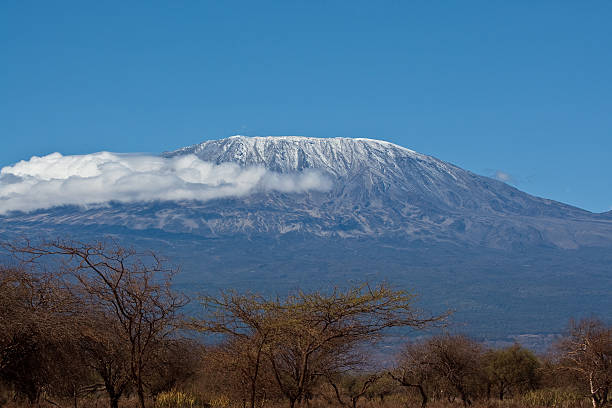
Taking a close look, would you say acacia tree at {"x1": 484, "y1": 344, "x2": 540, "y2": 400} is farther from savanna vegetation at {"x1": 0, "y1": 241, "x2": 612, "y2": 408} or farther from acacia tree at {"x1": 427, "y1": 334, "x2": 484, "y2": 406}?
savanna vegetation at {"x1": 0, "y1": 241, "x2": 612, "y2": 408}

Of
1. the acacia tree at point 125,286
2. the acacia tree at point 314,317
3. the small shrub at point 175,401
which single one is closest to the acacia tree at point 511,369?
the small shrub at point 175,401

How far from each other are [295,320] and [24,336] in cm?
639

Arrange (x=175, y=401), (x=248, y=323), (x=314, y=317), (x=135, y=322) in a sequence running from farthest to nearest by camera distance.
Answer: (x=175, y=401)
(x=248, y=323)
(x=314, y=317)
(x=135, y=322)

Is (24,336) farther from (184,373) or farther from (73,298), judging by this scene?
(184,373)

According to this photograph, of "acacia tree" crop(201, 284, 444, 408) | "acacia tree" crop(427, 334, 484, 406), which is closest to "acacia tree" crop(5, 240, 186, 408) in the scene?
"acacia tree" crop(201, 284, 444, 408)

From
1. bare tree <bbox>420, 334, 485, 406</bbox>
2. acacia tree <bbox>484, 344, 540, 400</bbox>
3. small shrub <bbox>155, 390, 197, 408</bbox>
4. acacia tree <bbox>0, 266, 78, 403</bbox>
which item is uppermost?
acacia tree <bbox>0, 266, 78, 403</bbox>

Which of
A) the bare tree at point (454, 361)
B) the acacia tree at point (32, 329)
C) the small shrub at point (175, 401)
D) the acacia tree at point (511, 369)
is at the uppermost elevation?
the acacia tree at point (32, 329)

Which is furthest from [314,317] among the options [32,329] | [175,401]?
[175,401]

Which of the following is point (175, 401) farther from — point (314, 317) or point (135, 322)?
point (314, 317)

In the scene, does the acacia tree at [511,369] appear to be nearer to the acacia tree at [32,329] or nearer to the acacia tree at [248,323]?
the acacia tree at [248,323]

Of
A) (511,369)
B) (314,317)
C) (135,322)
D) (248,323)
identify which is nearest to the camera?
(135,322)

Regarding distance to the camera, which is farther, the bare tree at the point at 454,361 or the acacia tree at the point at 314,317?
the bare tree at the point at 454,361

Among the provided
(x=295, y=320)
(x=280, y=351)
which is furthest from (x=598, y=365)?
(x=295, y=320)

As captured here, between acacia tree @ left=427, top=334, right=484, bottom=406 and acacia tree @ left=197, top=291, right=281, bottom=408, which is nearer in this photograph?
acacia tree @ left=197, top=291, right=281, bottom=408
